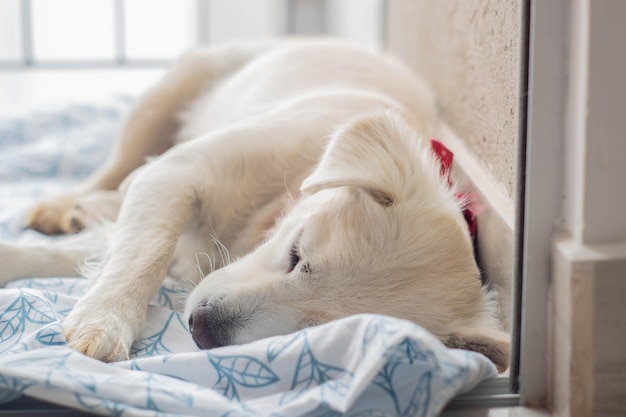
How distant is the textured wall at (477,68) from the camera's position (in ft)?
4.88

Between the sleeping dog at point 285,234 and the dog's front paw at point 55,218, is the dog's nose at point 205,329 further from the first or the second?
the dog's front paw at point 55,218

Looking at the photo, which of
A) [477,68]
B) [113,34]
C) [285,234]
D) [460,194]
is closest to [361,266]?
[285,234]

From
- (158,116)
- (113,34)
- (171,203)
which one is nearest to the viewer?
(171,203)

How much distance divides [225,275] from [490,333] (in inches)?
17.5

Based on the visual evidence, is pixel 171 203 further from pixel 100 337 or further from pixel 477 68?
pixel 477 68

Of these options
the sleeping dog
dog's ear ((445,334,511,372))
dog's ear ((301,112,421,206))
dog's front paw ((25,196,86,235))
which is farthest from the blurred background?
dog's ear ((445,334,511,372))

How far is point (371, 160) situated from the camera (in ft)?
4.83

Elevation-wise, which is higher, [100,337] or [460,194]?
[460,194]

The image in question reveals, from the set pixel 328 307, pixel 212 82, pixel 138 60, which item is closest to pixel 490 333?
pixel 328 307

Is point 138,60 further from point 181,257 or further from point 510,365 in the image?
point 510,365

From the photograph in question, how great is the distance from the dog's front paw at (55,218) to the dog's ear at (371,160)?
2.84 feet

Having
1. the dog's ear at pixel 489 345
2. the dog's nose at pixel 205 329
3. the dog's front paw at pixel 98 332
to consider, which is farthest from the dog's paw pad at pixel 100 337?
the dog's ear at pixel 489 345

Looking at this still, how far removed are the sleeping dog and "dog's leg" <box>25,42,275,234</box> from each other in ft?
0.39

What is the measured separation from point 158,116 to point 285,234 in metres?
1.14
